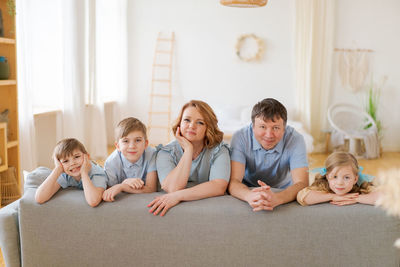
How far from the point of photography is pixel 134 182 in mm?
2055

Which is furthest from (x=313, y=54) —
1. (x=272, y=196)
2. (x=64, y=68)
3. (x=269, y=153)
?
(x=272, y=196)

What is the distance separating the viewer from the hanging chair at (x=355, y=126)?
21.8ft

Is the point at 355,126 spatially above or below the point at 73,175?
below

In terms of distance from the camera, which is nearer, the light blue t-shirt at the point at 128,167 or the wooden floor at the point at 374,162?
the light blue t-shirt at the point at 128,167

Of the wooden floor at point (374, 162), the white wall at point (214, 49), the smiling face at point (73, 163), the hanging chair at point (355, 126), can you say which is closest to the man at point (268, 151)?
the smiling face at point (73, 163)

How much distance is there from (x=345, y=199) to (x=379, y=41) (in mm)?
6279

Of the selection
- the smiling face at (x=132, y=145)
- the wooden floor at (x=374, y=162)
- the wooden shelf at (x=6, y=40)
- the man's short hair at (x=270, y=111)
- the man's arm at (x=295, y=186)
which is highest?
the wooden shelf at (x=6, y=40)

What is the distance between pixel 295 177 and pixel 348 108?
18.6 feet

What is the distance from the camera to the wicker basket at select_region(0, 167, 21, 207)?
379 centimetres

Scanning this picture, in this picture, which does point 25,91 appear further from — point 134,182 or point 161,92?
point 161,92

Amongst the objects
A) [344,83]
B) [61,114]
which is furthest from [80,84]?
[344,83]

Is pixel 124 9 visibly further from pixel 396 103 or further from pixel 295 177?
pixel 295 177

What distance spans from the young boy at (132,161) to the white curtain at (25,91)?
2.37 meters

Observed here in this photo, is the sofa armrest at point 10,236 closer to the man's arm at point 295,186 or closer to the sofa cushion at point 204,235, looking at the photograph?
the sofa cushion at point 204,235
